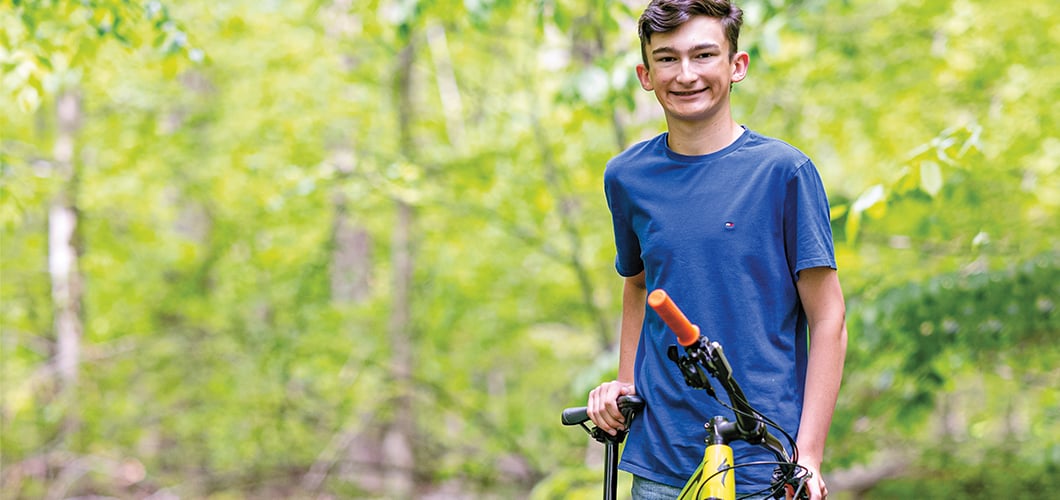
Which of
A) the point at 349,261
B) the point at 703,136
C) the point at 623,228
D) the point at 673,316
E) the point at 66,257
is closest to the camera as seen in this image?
the point at 673,316

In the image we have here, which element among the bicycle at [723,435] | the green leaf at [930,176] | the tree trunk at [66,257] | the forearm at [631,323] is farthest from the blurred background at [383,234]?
the bicycle at [723,435]

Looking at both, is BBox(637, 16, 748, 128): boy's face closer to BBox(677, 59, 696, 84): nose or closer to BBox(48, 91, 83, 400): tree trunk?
BBox(677, 59, 696, 84): nose

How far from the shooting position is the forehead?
1837 mm

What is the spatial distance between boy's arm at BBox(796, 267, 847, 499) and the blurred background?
2909 mm

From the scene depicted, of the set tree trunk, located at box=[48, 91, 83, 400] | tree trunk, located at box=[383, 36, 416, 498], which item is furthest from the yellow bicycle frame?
tree trunk, located at box=[48, 91, 83, 400]

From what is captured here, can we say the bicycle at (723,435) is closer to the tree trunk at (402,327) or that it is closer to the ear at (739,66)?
the ear at (739,66)

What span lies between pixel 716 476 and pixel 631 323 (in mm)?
618

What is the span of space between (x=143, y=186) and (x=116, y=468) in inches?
92.8

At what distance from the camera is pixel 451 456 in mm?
8562

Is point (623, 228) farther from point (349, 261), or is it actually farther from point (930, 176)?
point (349, 261)

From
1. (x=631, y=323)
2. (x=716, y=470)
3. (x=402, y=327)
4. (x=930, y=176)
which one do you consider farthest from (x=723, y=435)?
(x=402, y=327)

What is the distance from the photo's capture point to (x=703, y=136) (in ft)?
6.25

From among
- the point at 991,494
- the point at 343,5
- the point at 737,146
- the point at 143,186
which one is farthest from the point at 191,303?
the point at 737,146

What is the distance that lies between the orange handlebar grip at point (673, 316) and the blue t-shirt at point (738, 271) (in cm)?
30
